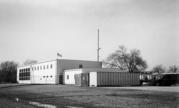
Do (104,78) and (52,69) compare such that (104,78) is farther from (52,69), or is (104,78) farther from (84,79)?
(52,69)

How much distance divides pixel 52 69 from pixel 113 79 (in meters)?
17.6

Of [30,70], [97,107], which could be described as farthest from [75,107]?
[30,70]

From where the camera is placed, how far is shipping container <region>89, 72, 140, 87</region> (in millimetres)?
46000

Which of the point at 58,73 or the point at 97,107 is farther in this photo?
the point at 58,73

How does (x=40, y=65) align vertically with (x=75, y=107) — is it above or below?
above

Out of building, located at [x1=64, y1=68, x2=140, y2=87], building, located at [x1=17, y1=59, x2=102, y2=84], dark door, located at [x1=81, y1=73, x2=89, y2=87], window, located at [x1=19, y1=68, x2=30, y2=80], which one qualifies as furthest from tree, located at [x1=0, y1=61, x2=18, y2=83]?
dark door, located at [x1=81, y1=73, x2=89, y2=87]

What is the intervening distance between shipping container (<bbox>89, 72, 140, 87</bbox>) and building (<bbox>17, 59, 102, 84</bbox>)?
13452 millimetres

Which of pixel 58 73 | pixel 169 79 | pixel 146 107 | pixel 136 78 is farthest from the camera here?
pixel 58 73

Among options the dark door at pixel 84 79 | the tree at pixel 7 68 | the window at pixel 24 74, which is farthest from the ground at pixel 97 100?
the tree at pixel 7 68

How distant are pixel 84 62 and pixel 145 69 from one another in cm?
3196

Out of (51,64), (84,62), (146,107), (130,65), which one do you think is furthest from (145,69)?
(146,107)

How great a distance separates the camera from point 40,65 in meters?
67.1

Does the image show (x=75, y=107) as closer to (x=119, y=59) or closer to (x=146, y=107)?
(x=146, y=107)

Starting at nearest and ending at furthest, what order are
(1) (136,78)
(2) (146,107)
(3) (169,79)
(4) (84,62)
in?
(2) (146,107) → (3) (169,79) → (1) (136,78) → (4) (84,62)
